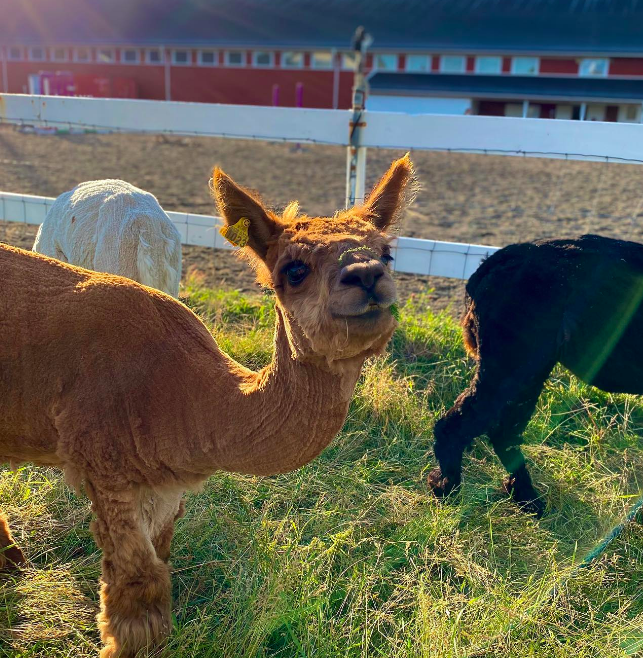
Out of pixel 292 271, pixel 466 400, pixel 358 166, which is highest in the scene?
pixel 358 166

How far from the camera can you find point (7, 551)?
2.93 m

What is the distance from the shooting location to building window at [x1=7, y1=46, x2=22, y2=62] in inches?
1389

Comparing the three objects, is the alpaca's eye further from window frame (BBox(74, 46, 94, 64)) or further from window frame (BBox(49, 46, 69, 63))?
window frame (BBox(49, 46, 69, 63))

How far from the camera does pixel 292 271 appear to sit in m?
2.17

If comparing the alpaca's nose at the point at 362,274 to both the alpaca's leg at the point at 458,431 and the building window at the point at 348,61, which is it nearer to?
the alpaca's leg at the point at 458,431

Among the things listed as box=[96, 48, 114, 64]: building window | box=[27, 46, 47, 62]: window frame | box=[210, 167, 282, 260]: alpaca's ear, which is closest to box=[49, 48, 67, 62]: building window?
box=[27, 46, 47, 62]: window frame

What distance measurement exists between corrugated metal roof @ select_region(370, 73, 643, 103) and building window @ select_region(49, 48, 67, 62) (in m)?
17.2

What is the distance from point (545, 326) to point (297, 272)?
1.69 metres

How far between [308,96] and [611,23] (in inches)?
482

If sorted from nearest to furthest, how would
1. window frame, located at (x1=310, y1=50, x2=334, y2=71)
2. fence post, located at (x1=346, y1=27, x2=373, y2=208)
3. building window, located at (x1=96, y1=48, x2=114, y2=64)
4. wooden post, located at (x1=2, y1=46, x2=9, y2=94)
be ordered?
fence post, located at (x1=346, y1=27, x2=373, y2=208)
window frame, located at (x1=310, y1=50, x2=334, y2=71)
building window, located at (x1=96, y1=48, x2=114, y2=64)
wooden post, located at (x1=2, y1=46, x2=9, y2=94)

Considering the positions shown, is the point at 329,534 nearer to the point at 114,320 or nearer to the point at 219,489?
the point at 219,489

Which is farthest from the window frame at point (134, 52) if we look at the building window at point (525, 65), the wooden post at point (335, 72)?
the building window at point (525, 65)

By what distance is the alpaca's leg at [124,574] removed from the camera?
2348 mm

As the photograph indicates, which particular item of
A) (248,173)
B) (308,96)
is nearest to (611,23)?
(308,96)
